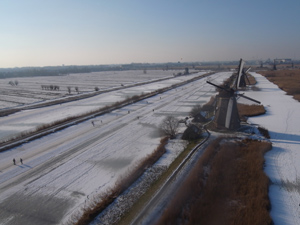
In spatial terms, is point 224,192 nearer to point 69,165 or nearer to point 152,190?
point 152,190

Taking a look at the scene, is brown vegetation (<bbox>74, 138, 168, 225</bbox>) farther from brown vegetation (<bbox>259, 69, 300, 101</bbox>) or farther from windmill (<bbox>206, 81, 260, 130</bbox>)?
brown vegetation (<bbox>259, 69, 300, 101</bbox>)

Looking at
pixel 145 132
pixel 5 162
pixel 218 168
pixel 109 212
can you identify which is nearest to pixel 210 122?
pixel 145 132

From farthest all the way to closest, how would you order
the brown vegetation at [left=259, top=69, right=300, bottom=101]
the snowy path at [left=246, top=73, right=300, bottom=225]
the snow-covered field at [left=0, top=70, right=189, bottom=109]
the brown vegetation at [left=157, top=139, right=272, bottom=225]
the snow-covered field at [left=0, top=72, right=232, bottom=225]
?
the snow-covered field at [left=0, top=70, right=189, bottom=109], the brown vegetation at [left=259, top=69, right=300, bottom=101], the snow-covered field at [left=0, top=72, right=232, bottom=225], the snowy path at [left=246, top=73, right=300, bottom=225], the brown vegetation at [left=157, top=139, right=272, bottom=225]

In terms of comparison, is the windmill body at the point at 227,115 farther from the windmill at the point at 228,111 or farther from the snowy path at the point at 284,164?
the snowy path at the point at 284,164

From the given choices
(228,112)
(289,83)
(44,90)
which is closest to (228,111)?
(228,112)

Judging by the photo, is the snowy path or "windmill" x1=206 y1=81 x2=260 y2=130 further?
"windmill" x1=206 y1=81 x2=260 y2=130

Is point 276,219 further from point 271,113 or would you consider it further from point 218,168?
point 271,113

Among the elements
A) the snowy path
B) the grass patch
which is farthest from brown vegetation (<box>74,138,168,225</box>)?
the snowy path
